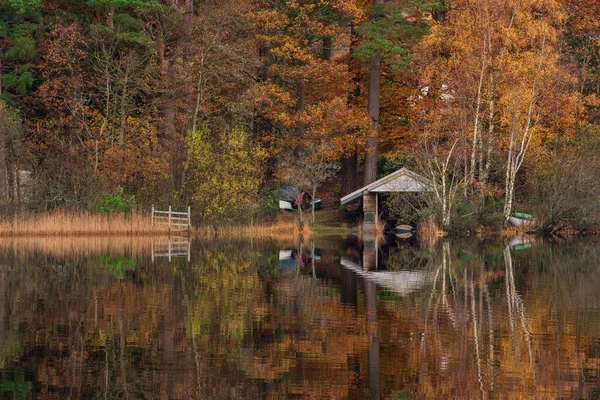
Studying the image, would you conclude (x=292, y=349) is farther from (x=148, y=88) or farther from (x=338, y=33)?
(x=338, y=33)

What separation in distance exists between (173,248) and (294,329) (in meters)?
20.2

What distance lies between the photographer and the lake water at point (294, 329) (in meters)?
12.1

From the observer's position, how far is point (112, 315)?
17562 mm

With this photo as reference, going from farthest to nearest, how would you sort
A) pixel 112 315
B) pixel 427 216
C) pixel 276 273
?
pixel 427 216 < pixel 276 273 < pixel 112 315

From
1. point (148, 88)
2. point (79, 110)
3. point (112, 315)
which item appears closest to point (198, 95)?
point (148, 88)

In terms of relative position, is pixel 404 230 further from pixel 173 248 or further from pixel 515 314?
pixel 515 314

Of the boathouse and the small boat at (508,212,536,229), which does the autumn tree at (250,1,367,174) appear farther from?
the small boat at (508,212,536,229)

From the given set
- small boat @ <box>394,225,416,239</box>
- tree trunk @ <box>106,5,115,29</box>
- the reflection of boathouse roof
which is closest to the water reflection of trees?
the reflection of boathouse roof

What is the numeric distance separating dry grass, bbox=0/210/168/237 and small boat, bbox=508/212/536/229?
57.9ft

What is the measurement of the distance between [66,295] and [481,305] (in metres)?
8.32

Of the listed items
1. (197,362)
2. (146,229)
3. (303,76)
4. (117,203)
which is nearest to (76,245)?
(146,229)

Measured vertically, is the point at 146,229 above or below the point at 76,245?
above

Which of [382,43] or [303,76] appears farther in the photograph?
[303,76]

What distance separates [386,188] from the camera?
49562mm
